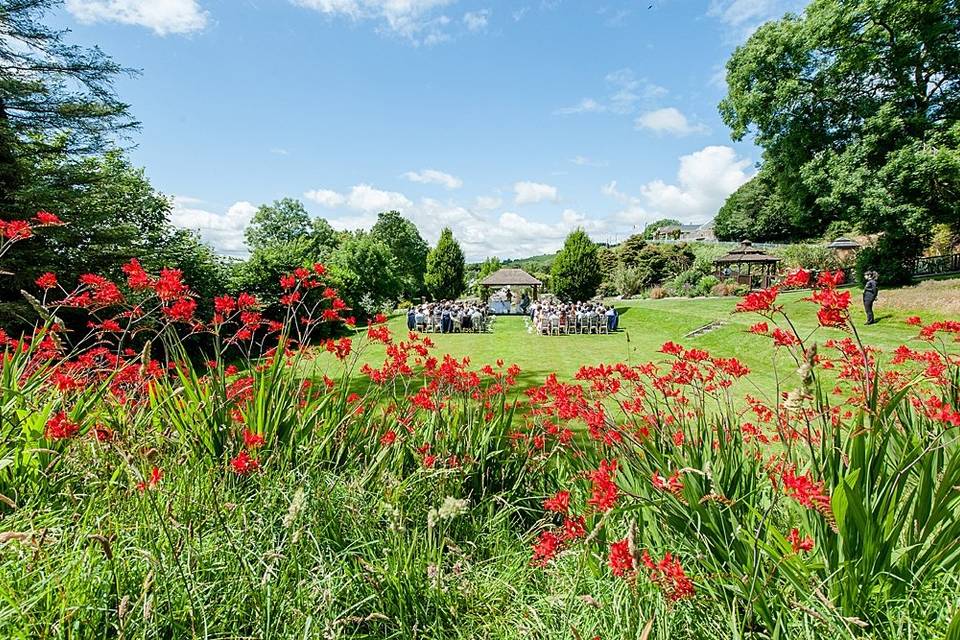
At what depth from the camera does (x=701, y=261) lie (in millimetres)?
37656

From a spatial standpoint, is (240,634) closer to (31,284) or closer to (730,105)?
(31,284)

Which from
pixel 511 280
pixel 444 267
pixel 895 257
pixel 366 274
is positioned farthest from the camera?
pixel 444 267

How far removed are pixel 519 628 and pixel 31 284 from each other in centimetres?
1188

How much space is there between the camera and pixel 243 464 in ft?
5.97

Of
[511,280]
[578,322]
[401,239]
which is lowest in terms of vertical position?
[578,322]

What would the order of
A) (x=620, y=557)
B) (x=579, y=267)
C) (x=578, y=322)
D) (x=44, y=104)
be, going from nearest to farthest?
(x=620, y=557) < (x=44, y=104) < (x=578, y=322) < (x=579, y=267)

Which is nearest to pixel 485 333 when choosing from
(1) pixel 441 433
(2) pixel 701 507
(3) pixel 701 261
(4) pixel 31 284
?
(4) pixel 31 284

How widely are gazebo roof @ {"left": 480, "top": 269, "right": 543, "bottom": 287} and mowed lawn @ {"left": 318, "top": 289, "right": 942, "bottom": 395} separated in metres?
9.02

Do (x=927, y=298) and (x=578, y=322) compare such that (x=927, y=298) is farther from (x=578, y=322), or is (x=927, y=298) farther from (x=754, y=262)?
(x=754, y=262)

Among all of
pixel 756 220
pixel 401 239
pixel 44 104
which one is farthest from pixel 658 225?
pixel 44 104

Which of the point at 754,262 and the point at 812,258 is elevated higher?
the point at 812,258

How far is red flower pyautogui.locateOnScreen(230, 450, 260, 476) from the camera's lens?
5.96 feet

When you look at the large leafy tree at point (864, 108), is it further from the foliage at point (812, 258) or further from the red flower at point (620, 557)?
the red flower at point (620, 557)

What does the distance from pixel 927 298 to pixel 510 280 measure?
1992cm
